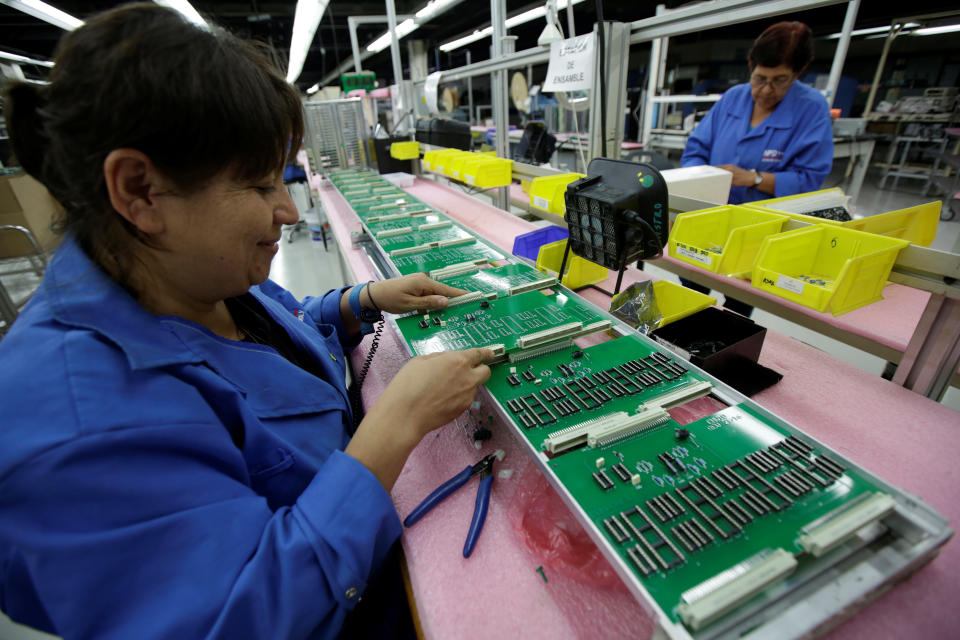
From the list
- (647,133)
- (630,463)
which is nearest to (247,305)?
(630,463)

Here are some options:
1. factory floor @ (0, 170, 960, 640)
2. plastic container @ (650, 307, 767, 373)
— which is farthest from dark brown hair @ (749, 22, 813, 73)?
plastic container @ (650, 307, 767, 373)

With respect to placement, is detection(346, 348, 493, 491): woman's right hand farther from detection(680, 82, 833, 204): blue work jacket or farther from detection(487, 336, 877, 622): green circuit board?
detection(680, 82, 833, 204): blue work jacket

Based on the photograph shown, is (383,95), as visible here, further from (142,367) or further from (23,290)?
→ (142,367)

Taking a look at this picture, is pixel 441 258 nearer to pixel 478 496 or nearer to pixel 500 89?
pixel 478 496

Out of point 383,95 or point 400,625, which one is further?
point 383,95

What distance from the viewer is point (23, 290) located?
15.1 ft

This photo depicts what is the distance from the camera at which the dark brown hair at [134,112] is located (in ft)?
1.82

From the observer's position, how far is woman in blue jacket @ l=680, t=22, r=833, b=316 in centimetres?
194

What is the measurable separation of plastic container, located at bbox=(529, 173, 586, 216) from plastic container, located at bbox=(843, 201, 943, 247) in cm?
87

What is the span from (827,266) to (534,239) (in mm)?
1006

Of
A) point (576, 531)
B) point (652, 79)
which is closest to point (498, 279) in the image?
point (576, 531)

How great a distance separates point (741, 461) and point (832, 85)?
14.2 feet

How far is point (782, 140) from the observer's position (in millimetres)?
2094

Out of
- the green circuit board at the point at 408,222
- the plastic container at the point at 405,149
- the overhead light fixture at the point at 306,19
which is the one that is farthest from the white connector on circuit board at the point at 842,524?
the overhead light fixture at the point at 306,19
